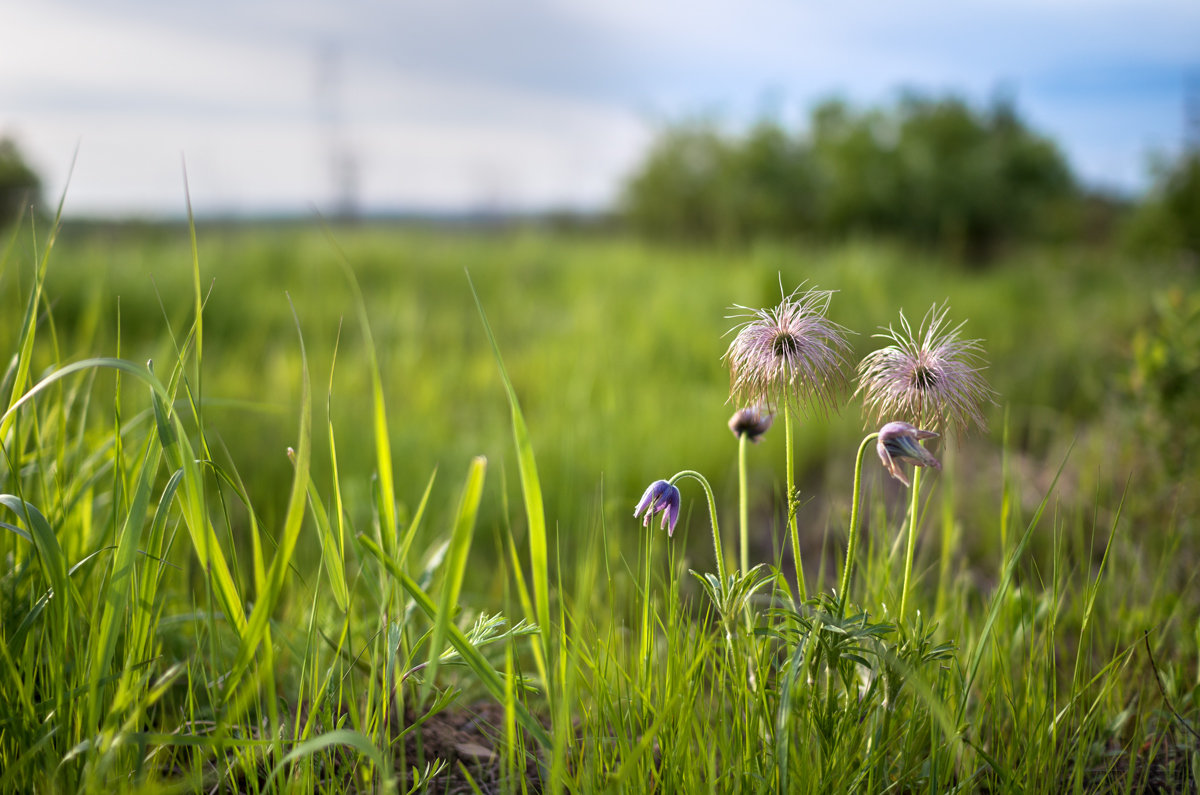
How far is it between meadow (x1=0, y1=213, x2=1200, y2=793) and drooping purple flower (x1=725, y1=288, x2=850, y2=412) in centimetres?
15

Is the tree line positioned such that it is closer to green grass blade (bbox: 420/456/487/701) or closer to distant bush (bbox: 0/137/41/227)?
distant bush (bbox: 0/137/41/227)

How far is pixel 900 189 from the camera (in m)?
13.1

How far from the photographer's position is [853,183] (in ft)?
42.8

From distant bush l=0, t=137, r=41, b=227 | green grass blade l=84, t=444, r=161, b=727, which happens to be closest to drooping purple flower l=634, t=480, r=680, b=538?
green grass blade l=84, t=444, r=161, b=727

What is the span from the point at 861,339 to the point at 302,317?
141 inches

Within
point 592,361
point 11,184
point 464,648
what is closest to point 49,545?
point 464,648

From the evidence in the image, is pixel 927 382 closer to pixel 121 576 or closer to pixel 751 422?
pixel 751 422

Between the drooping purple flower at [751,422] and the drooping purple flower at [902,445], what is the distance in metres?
0.17

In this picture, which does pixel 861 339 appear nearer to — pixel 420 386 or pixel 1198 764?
pixel 420 386

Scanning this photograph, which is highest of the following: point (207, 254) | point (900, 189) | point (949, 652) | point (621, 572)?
point (900, 189)

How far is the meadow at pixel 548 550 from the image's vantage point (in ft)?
2.82

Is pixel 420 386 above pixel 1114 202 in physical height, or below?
below

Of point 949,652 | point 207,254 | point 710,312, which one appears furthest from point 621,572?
point 207,254

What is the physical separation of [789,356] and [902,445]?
15 cm
